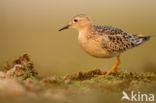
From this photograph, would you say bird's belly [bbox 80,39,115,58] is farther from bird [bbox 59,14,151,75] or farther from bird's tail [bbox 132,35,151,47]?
bird's tail [bbox 132,35,151,47]

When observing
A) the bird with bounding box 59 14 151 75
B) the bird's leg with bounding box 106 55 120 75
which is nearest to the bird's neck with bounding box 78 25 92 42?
the bird with bounding box 59 14 151 75

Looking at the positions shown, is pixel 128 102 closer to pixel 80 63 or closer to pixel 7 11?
pixel 80 63

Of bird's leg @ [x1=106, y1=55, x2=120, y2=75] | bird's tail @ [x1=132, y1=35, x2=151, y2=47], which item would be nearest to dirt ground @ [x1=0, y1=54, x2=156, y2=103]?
bird's leg @ [x1=106, y1=55, x2=120, y2=75]

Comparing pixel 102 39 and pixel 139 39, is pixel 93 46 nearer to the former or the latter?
pixel 102 39

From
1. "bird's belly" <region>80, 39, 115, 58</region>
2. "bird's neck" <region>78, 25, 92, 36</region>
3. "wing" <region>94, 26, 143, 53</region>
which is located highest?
"bird's neck" <region>78, 25, 92, 36</region>

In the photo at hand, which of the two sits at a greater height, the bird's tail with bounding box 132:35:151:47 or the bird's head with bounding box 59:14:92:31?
the bird's head with bounding box 59:14:92:31

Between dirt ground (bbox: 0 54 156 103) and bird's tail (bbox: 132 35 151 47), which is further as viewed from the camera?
bird's tail (bbox: 132 35 151 47)

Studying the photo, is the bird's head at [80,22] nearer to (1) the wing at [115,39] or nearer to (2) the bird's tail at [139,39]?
(1) the wing at [115,39]
